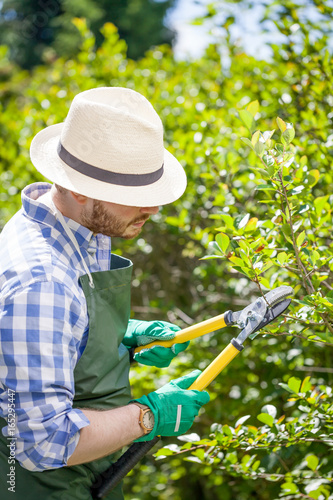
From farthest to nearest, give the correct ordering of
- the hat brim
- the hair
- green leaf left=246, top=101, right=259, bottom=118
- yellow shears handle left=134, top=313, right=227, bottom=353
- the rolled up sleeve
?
green leaf left=246, top=101, right=259, bottom=118 < yellow shears handle left=134, top=313, right=227, bottom=353 < the hair < the hat brim < the rolled up sleeve

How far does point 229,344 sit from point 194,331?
0.17 meters

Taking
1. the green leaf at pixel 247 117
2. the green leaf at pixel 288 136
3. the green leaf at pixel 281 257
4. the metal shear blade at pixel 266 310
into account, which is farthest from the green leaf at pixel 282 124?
the metal shear blade at pixel 266 310

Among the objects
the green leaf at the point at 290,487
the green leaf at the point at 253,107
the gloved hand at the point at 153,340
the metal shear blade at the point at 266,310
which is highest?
the green leaf at the point at 253,107

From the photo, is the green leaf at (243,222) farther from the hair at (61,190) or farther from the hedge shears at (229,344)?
the hair at (61,190)

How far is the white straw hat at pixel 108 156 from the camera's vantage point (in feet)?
5.39

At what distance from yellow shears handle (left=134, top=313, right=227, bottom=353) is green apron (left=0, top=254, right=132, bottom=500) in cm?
22

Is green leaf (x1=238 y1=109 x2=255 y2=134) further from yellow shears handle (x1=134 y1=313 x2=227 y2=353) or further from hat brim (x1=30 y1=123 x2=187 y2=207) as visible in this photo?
yellow shears handle (x1=134 y1=313 x2=227 y2=353)

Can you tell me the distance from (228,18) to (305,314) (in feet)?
6.94

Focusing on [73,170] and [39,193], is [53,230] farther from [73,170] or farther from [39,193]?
[39,193]

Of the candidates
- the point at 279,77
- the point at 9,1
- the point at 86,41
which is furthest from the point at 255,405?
the point at 9,1

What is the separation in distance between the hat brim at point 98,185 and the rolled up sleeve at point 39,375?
327 millimetres

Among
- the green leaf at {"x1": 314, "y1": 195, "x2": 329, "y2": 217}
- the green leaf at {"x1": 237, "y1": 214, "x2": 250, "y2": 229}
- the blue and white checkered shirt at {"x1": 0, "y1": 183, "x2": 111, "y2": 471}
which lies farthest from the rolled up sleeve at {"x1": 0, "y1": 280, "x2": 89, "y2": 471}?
the green leaf at {"x1": 314, "y1": 195, "x2": 329, "y2": 217}

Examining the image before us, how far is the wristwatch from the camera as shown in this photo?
1.65 meters

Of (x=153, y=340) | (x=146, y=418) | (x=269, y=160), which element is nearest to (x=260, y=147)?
(x=269, y=160)
